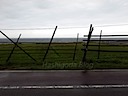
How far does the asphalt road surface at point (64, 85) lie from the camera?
6.03 metres

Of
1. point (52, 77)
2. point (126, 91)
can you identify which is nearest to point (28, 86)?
point (52, 77)

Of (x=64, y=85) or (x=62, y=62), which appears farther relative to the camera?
(x=62, y=62)

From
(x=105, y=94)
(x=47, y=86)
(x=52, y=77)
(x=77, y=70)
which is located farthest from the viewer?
(x=77, y=70)

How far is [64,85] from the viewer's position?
6.88 metres

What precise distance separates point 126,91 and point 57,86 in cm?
192

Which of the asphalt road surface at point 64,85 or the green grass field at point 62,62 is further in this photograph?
the green grass field at point 62,62

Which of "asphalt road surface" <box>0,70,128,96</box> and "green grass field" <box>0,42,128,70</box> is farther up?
"green grass field" <box>0,42,128,70</box>

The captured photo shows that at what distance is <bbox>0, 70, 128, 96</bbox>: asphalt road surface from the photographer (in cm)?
603

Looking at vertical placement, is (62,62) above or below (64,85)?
above

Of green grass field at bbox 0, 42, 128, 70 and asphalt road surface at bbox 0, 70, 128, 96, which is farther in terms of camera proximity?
green grass field at bbox 0, 42, 128, 70

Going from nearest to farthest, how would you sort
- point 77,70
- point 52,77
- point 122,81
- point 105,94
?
point 105,94 < point 122,81 < point 52,77 < point 77,70

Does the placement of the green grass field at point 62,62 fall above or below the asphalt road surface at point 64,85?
above

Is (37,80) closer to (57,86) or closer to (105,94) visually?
(57,86)

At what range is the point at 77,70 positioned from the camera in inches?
379
